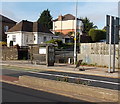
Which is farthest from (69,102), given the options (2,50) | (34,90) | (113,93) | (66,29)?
(66,29)

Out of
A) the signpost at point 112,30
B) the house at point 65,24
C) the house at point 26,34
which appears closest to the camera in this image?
the signpost at point 112,30

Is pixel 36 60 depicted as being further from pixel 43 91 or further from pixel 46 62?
pixel 43 91

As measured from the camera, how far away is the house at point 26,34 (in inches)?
1911

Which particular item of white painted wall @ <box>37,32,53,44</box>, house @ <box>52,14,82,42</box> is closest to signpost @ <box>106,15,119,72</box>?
white painted wall @ <box>37,32,53,44</box>

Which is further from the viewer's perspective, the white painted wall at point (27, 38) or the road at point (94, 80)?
the white painted wall at point (27, 38)

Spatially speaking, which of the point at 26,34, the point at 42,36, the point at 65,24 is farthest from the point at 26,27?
the point at 65,24

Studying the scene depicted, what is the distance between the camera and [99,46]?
84.7 feet

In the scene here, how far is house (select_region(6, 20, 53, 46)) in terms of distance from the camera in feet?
159

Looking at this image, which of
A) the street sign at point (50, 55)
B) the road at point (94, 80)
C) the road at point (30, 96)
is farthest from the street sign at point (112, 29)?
the road at point (30, 96)

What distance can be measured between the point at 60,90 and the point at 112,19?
1146 centimetres

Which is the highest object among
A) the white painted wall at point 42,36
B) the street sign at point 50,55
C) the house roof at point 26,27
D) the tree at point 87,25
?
the tree at point 87,25

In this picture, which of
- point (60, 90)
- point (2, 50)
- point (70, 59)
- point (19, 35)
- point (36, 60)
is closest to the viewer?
point (60, 90)

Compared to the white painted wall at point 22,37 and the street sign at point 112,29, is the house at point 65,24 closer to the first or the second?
the white painted wall at point 22,37

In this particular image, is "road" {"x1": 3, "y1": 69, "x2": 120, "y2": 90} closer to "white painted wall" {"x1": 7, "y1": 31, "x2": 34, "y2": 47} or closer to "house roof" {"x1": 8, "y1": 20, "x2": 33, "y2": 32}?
"white painted wall" {"x1": 7, "y1": 31, "x2": 34, "y2": 47}
